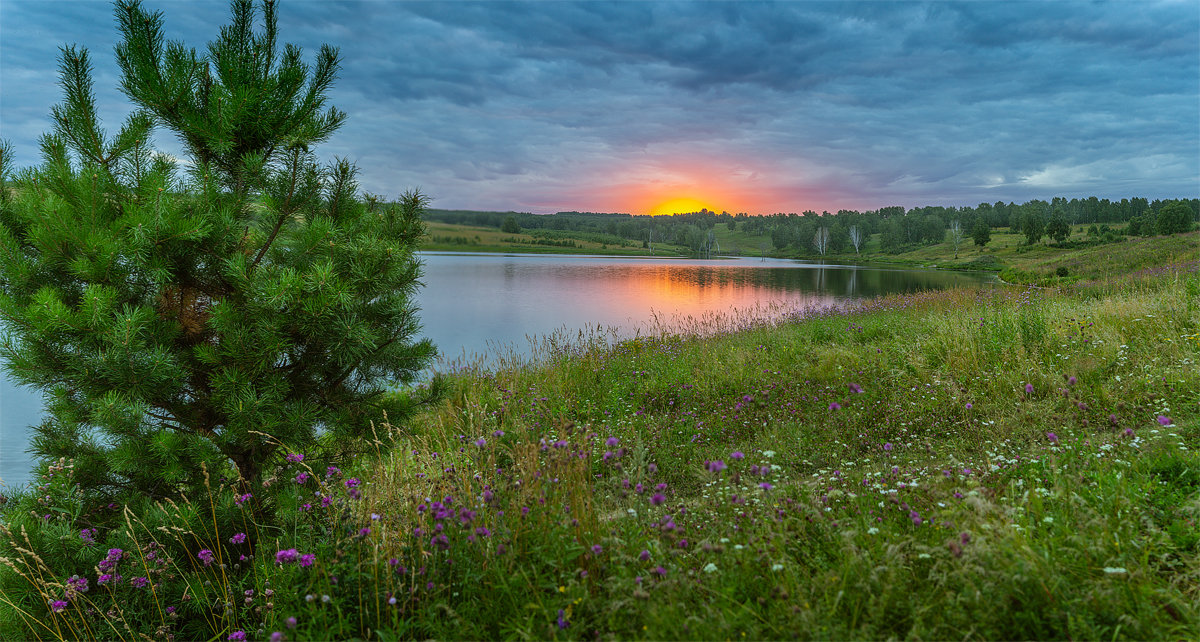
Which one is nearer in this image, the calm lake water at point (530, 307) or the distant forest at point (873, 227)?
the calm lake water at point (530, 307)

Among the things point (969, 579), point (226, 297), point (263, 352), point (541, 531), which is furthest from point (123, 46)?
point (969, 579)

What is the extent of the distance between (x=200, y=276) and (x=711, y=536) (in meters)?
4.24

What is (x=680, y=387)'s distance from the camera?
7.89 metres

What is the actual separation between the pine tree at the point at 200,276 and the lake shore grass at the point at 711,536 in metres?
0.44

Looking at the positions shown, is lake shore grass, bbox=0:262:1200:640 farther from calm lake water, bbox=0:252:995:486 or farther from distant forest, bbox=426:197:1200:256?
distant forest, bbox=426:197:1200:256

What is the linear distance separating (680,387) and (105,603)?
629 centimetres

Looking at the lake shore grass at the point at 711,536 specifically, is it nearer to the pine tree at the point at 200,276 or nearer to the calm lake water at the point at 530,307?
the pine tree at the point at 200,276

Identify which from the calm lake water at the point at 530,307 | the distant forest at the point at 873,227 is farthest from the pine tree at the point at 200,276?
the distant forest at the point at 873,227

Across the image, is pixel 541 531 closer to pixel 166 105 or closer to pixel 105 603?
pixel 105 603

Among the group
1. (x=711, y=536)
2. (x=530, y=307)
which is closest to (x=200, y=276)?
(x=711, y=536)

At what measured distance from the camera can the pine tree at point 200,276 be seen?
363 centimetres

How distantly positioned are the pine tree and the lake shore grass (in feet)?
1.45

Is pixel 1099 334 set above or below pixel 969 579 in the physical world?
above

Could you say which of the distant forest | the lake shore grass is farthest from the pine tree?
the distant forest
